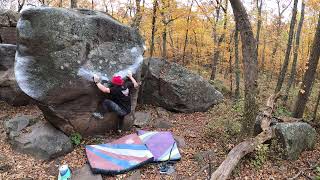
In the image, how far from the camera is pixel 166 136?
906 centimetres

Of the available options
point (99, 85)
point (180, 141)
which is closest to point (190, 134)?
point (180, 141)

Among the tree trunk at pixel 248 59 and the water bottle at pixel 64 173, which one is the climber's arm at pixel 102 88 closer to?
the water bottle at pixel 64 173

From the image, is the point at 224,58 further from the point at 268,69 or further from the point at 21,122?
the point at 21,122

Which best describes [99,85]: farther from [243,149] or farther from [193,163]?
[243,149]

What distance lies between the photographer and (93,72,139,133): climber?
8.69 metres

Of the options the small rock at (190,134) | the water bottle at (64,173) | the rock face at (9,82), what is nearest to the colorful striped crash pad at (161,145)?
the small rock at (190,134)

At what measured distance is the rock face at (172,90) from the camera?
489 inches

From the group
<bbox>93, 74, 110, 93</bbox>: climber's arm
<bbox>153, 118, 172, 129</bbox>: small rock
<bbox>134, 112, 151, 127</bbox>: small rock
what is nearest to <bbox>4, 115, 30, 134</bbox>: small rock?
<bbox>93, 74, 110, 93</bbox>: climber's arm

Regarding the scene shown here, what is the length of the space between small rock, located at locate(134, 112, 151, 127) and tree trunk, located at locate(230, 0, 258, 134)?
4.12 metres

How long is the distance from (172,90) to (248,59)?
5.08 m

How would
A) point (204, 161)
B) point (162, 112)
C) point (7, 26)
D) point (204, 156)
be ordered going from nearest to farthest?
point (204, 161), point (204, 156), point (162, 112), point (7, 26)

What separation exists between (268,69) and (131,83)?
30038 mm

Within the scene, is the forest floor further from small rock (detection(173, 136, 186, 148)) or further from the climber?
the climber

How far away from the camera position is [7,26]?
12734 mm
